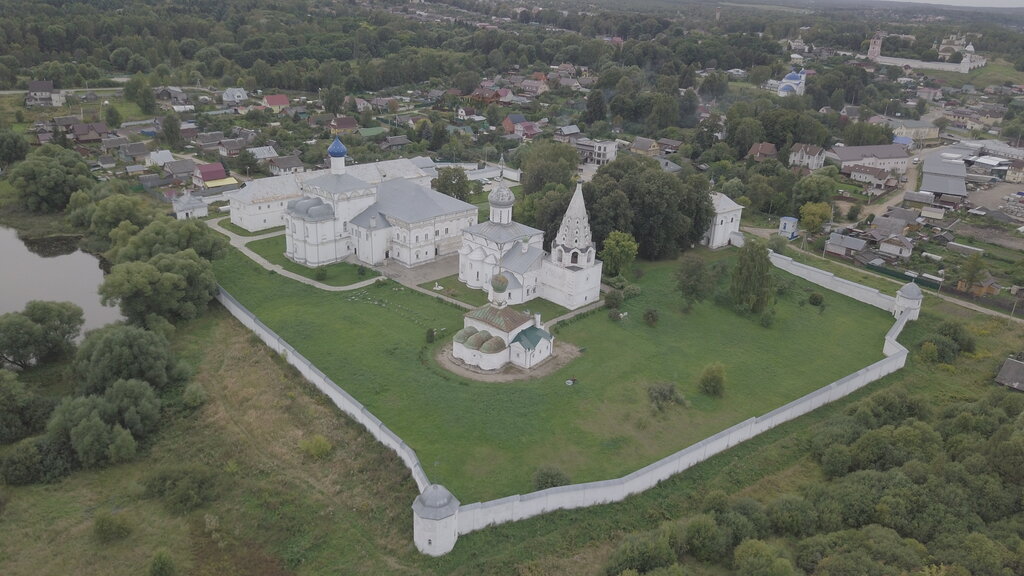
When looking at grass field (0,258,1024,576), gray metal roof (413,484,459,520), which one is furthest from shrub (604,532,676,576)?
gray metal roof (413,484,459,520)

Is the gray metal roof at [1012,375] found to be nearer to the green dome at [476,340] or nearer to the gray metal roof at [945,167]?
the green dome at [476,340]

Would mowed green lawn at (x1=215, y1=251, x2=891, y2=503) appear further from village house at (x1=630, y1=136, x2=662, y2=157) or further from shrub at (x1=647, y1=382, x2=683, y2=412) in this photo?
village house at (x1=630, y1=136, x2=662, y2=157)

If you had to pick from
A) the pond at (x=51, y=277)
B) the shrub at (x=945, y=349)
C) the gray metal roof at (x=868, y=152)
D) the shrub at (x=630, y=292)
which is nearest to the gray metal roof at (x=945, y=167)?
the gray metal roof at (x=868, y=152)

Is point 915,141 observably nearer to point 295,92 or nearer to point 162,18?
point 295,92

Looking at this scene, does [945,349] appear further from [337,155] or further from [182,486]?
[337,155]

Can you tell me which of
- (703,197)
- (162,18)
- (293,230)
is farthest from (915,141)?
(162,18)
